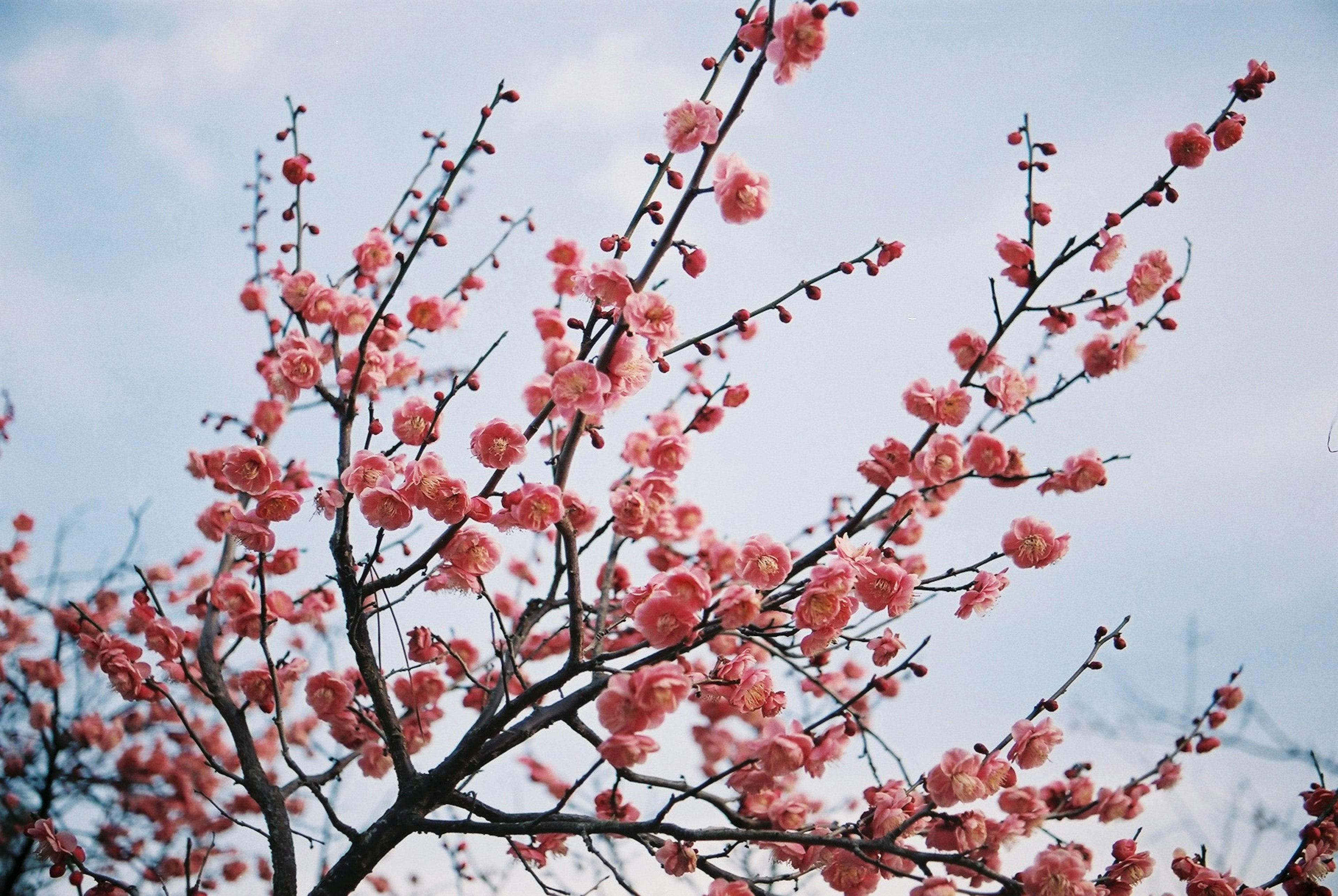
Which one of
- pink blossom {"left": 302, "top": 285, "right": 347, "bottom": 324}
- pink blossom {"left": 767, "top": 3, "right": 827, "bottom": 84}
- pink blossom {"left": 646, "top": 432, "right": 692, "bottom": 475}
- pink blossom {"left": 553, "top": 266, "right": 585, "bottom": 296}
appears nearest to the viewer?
pink blossom {"left": 767, "top": 3, "right": 827, "bottom": 84}

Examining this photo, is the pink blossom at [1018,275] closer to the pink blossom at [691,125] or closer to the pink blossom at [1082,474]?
the pink blossom at [1082,474]

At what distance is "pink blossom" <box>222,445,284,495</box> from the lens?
3.04m

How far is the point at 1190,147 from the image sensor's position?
3.19 metres

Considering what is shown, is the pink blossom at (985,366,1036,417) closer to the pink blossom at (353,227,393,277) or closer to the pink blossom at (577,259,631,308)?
the pink blossom at (577,259,631,308)

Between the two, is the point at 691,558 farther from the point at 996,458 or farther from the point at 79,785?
the point at 79,785

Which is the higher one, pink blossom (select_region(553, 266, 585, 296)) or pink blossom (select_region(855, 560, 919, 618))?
pink blossom (select_region(553, 266, 585, 296))

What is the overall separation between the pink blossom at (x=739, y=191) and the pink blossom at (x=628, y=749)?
1624 millimetres

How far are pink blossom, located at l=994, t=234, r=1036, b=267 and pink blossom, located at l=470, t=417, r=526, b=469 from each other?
2178 millimetres

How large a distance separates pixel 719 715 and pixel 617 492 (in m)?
2.65

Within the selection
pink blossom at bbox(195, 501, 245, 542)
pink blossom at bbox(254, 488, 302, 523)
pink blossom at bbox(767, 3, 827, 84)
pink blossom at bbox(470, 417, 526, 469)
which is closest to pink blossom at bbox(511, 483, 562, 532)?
pink blossom at bbox(470, 417, 526, 469)

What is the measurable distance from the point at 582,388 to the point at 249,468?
141 cm

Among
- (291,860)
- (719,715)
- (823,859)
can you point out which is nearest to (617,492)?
(823,859)

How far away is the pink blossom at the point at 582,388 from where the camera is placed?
100 inches

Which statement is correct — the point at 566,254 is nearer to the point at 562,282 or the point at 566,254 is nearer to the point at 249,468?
the point at 562,282
